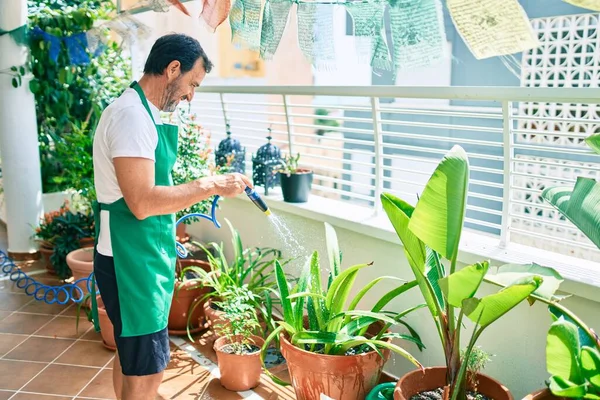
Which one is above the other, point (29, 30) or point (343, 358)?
point (29, 30)

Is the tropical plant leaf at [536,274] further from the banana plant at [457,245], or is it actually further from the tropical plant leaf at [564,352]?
the tropical plant leaf at [564,352]

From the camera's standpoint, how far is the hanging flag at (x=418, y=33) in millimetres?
2137

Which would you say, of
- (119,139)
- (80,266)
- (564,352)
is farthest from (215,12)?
(80,266)

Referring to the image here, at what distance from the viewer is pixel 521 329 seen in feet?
9.46

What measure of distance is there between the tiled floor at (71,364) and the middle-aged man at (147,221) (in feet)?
3.37

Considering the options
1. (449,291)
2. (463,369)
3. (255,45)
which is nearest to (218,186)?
(255,45)

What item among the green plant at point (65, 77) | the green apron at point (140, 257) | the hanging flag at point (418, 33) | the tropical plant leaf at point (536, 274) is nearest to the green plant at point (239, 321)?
the green apron at point (140, 257)

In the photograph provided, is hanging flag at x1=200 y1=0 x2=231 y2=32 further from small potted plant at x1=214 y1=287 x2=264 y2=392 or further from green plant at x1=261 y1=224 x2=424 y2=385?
small potted plant at x1=214 y1=287 x2=264 y2=392

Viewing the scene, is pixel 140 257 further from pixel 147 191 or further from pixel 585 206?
pixel 585 206

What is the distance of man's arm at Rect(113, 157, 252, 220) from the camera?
2.29 m

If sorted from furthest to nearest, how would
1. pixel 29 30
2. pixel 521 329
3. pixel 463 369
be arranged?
1. pixel 29 30
2. pixel 521 329
3. pixel 463 369

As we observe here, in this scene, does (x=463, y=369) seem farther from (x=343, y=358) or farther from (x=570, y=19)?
(x=570, y=19)

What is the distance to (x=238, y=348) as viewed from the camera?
357cm

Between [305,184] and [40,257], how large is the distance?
3.02 m
